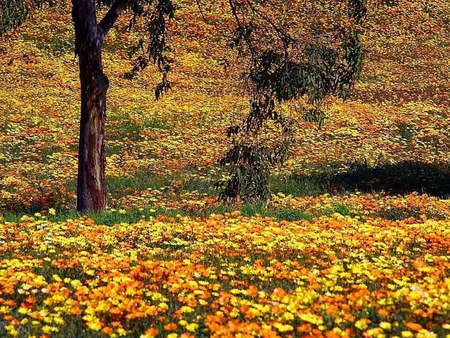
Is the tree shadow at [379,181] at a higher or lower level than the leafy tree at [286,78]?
lower

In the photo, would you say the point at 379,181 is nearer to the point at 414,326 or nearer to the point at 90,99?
the point at 90,99

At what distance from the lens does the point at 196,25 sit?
40.3m

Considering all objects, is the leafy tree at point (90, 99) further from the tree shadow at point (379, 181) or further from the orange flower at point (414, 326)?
the orange flower at point (414, 326)

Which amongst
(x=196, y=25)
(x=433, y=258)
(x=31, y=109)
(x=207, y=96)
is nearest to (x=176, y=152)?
(x=31, y=109)

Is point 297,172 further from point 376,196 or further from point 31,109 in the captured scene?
point 31,109

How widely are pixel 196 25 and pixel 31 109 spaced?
62.7ft

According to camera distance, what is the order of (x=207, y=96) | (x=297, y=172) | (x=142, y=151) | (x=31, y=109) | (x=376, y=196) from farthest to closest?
1. (x=207, y=96)
2. (x=31, y=109)
3. (x=142, y=151)
4. (x=297, y=172)
5. (x=376, y=196)

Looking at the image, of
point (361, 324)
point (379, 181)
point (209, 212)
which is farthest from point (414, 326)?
point (379, 181)

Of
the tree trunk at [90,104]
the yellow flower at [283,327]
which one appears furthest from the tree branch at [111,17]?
the yellow flower at [283,327]

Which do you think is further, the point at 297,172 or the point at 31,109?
the point at 31,109

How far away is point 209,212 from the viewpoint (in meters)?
10.7

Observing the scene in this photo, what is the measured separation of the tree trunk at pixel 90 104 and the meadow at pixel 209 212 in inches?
30.3

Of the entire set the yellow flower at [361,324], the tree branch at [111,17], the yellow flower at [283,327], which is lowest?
the yellow flower at [283,327]

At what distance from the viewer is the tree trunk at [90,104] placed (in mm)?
10688
